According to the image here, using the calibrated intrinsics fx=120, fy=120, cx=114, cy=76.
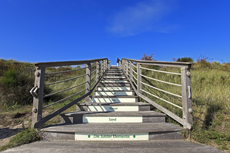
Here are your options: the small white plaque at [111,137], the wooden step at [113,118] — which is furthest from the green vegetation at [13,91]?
the small white plaque at [111,137]

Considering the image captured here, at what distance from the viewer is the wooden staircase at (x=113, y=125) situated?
2.07 metres

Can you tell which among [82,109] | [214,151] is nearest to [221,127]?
[214,151]

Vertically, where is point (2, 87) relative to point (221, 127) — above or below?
above

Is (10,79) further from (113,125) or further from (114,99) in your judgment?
(113,125)

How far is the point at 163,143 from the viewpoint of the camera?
76.5 inches

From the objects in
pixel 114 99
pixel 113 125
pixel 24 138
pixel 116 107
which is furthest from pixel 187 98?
pixel 24 138

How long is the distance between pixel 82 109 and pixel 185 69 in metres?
2.49

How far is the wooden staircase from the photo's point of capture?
6.79 feet

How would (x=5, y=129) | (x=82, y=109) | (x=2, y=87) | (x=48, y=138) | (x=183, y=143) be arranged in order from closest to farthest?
1. (x=183, y=143)
2. (x=48, y=138)
3. (x=5, y=129)
4. (x=82, y=109)
5. (x=2, y=87)

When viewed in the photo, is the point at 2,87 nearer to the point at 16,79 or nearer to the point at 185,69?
the point at 16,79

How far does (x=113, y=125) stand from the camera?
2338 mm

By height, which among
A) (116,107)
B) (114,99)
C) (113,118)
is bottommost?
(113,118)

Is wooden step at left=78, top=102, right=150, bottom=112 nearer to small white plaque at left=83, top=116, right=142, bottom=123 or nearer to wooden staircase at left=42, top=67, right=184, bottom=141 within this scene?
wooden staircase at left=42, top=67, right=184, bottom=141

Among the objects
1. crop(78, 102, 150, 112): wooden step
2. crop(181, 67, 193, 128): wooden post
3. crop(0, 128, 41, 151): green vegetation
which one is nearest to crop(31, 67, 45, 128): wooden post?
crop(0, 128, 41, 151): green vegetation
